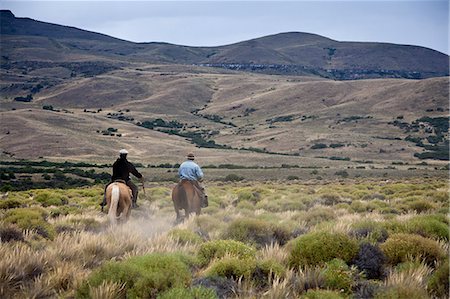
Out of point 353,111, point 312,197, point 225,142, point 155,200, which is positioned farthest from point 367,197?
point 353,111

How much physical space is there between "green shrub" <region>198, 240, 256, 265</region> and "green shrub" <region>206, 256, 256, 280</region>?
1.91 ft

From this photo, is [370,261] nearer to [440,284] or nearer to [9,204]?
[440,284]

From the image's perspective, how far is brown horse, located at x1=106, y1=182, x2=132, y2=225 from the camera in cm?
1239

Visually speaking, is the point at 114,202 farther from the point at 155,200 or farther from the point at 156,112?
the point at 156,112

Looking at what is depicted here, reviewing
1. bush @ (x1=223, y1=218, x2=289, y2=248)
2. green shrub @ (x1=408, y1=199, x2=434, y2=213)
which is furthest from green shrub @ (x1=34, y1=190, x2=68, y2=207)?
green shrub @ (x1=408, y1=199, x2=434, y2=213)

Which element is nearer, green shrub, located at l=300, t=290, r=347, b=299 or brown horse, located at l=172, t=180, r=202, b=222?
green shrub, located at l=300, t=290, r=347, b=299

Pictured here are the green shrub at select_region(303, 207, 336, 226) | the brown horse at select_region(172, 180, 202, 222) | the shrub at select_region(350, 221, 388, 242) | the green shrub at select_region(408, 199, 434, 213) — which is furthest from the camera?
the green shrub at select_region(408, 199, 434, 213)

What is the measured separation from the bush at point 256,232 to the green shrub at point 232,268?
3.66 metres

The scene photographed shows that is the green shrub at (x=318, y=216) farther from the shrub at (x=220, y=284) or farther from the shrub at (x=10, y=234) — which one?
the shrub at (x=10, y=234)

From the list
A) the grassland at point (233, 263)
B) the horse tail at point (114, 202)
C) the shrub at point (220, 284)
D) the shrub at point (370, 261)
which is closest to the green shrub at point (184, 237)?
the grassland at point (233, 263)

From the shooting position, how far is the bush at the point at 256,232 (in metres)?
11.1

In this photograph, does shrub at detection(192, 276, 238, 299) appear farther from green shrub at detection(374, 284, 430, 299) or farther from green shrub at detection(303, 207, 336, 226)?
green shrub at detection(303, 207, 336, 226)

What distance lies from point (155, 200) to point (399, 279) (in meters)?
18.9

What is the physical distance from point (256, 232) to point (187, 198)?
463 centimetres
